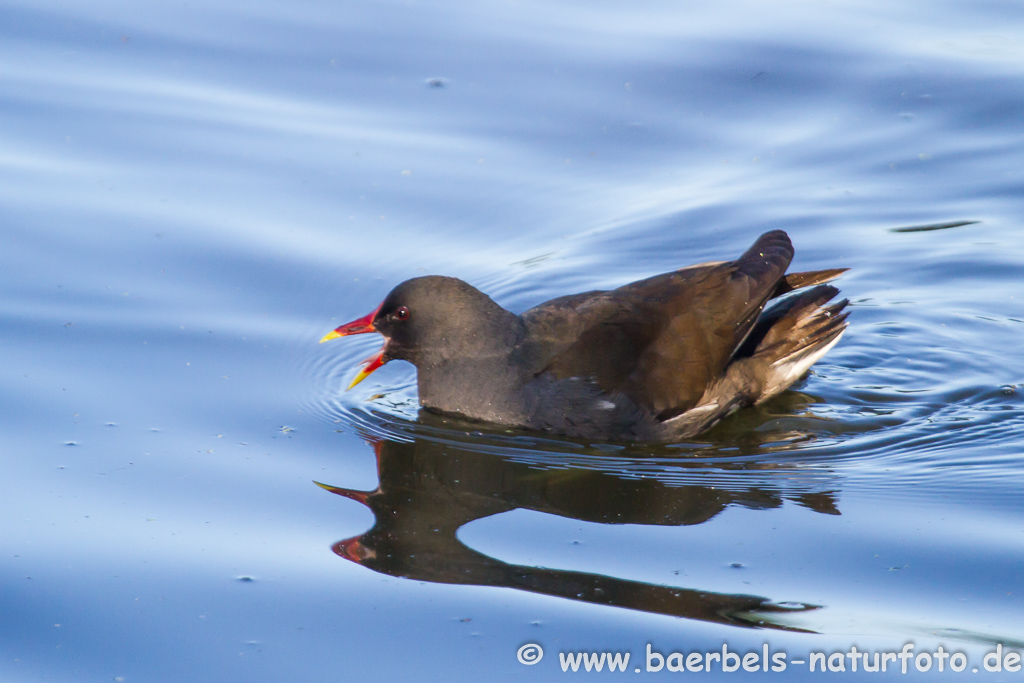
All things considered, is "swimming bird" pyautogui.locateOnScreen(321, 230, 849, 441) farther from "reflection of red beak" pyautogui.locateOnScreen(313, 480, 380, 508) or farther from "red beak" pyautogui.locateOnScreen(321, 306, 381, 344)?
"reflection of red beak" pyautogui.locateOnScreen(313, 480, 380, 508)

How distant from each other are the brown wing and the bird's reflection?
56 centimetres

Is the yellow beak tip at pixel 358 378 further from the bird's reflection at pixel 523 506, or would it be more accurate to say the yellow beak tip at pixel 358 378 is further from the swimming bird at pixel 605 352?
the bird's reflection at pixel 523 506

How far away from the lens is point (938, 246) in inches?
330

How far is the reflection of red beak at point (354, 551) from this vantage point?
5.28 meters

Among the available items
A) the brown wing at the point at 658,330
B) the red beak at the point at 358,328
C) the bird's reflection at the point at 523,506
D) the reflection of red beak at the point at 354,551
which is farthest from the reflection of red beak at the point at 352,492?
the brown wing at the point at 658,330

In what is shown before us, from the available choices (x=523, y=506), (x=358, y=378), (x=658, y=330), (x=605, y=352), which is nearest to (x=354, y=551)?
(x=523, y=506)

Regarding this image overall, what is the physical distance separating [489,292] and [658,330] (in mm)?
1728

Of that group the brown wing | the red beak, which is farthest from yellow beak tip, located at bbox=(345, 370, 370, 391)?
the brown wing

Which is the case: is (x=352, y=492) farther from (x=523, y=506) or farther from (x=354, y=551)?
(x=523, y=506)

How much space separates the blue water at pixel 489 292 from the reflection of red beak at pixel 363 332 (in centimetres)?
20

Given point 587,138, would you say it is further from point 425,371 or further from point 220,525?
point 220,525

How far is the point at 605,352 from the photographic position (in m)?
6.56

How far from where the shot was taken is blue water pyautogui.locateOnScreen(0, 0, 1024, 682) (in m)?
4.89

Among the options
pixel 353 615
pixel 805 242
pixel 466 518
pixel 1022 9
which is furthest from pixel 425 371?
pixel 1022 9
